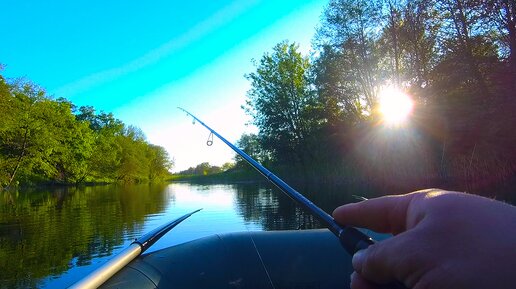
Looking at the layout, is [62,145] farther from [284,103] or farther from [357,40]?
[357,40]

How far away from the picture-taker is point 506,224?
0.67 metres

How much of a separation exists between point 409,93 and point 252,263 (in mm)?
21998

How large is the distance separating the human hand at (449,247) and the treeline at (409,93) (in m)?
16.5

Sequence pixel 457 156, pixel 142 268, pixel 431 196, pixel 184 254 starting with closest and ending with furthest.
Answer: pixel 431 196
pixel 142 268
pixel 184 254
pixel 457 156

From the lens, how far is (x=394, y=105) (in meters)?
26.8

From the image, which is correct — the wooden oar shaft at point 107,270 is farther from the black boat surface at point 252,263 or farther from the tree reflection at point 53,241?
the tree reflection at point 53,241

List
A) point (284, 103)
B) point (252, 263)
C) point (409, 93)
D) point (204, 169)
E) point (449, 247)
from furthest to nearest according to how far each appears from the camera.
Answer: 1. point (204, 169)
2. point (284, 103)
3. point (409, 93)
4. point (252, 263)
5. point (449, 247)

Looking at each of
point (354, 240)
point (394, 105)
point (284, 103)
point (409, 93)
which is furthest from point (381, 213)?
point (284, 103)

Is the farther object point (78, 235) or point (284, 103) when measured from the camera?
point (284, 103)

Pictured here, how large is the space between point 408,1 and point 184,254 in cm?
2390

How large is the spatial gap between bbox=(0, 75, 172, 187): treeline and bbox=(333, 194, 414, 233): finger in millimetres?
30377

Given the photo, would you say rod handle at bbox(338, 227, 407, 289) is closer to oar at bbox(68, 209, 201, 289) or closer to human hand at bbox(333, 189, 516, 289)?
human hand at bbox(333, 189, 516, 289)

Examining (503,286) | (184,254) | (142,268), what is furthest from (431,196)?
(184,254)

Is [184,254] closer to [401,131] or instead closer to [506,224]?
[506,224]
